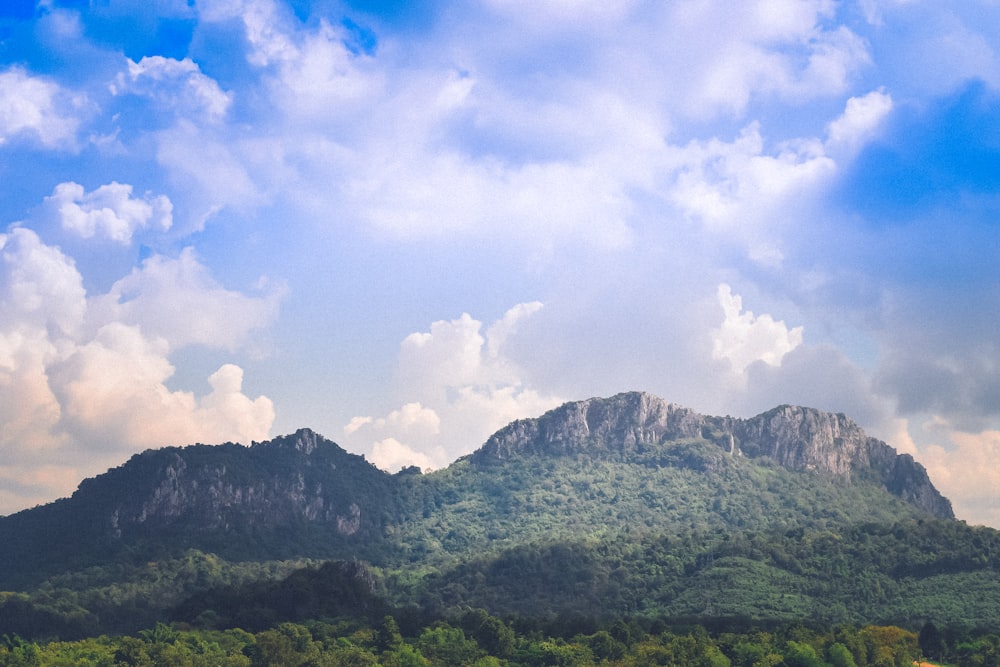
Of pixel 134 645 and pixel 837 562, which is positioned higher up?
pixel 837 562

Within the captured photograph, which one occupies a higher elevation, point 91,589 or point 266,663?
point 91,589

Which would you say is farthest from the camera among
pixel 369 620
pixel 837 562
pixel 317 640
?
pixel 837 562

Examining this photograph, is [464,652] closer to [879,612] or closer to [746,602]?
[746,602]

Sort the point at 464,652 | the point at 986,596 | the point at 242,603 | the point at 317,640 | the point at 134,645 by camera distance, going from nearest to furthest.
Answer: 1. the point at 134,645
2. the point at 464,652
3. the point at 317,640
4. the point at 242,603
5. the point at 986,596

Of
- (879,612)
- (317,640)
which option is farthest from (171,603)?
(879,612)

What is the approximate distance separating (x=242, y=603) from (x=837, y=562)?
108 metres

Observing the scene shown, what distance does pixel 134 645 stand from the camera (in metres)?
109

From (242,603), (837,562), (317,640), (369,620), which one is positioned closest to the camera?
(317,640)

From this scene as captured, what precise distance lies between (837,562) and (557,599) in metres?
52.4

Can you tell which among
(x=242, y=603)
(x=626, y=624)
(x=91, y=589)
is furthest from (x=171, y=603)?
(x=626, y=624)

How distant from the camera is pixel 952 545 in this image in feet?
640

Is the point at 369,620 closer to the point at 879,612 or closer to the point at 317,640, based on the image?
the point at 317,640

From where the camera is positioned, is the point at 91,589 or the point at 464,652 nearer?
the point at 464,652

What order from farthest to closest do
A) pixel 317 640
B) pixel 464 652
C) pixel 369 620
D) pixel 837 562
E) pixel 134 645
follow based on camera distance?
pixel 837 562, pixel 369 620, pixel 317 640, pixel 464 652, pixel 134 645
